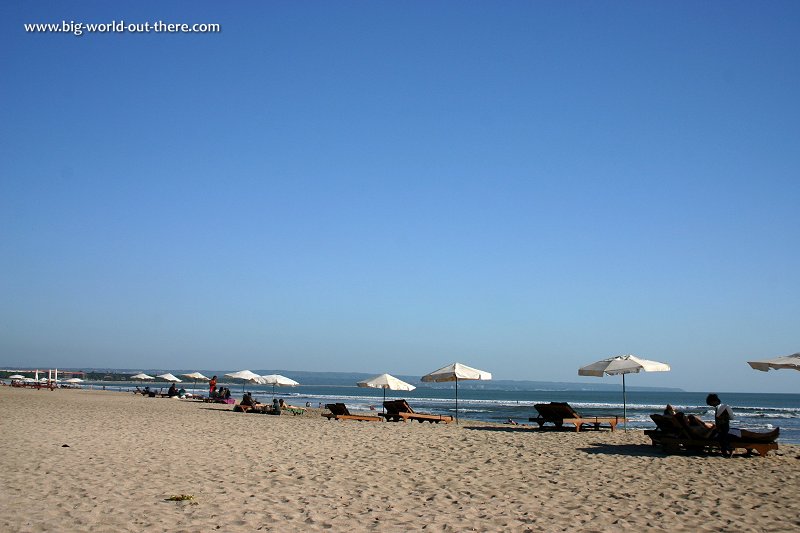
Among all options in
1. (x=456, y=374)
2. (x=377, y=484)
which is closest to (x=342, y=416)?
(x=456, y=374)

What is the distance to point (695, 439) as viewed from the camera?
38.4 feet

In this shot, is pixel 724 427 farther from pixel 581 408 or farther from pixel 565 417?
pixel 581 408

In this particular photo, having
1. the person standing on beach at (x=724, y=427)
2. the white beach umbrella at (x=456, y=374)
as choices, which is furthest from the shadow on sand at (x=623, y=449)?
the white beach umbrella at (x=456, y=374)

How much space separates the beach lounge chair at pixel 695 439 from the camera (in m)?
11.4

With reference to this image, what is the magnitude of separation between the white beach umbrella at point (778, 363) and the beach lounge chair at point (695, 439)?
1.43 m

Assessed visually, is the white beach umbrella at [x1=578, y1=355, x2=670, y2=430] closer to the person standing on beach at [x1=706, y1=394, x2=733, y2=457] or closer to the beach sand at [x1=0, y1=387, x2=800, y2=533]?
the beach sand at [x1=0, y1=387, x2=800, y2=533]

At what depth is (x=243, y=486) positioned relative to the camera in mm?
8344

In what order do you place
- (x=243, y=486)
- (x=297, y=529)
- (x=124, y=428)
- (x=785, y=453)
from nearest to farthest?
(x=297, y=529) → (x=243, y=486) → (x=785, y=453) → (x=124, y=428)

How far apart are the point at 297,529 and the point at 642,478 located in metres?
5.25

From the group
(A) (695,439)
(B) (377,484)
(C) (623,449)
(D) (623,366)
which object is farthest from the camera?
(D) (623,366)

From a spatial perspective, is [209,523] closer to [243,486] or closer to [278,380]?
[243,486]

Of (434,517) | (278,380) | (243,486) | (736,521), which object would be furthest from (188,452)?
(278,380)

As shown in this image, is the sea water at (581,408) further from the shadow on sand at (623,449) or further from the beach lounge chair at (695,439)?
the beach lounge chair at (695,439)

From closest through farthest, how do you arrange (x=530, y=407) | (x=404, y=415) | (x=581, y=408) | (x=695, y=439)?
(x=695, y=439), (x=404, y=415), (x=530, y=407), (x=581, y=408)
